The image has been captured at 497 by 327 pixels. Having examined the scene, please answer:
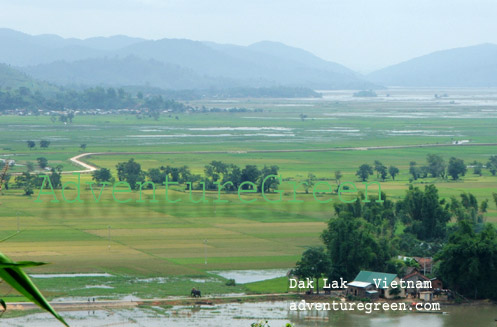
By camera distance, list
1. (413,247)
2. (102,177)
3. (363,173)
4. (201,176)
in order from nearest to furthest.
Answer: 1. (413,247)
2. (102,177)
3. (201,176)
4. (363,173)

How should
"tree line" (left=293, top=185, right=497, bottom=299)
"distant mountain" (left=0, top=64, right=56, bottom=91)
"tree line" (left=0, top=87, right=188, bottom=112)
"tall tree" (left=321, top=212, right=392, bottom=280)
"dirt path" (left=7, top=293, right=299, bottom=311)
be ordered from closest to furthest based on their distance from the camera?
"dirt path" (left=7, top=293, right=299, bottom=311) → "tree line" (left=293, top=185, right=497, bottom=299) → "tall tree" (left=321, top=212, right=392, bottom=280) → "tree line" (left=0, top=87, right=188, bottom=112) → "distant mountain" (left=0, top=64, right=56, bottom=91)

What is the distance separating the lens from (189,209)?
42500 millimetres

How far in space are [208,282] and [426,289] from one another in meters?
6.55

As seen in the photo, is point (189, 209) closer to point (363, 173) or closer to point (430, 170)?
point (363, 173)

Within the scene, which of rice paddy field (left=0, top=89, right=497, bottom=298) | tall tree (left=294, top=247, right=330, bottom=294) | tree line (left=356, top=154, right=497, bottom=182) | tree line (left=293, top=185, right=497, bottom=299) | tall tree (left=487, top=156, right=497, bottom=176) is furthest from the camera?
tall tree (left=487, top=156, right=497, bottom=176)

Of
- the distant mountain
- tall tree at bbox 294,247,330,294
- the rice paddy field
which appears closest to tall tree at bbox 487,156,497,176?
the rice paddy field

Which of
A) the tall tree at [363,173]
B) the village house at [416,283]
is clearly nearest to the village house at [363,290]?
the village house at [416,283]

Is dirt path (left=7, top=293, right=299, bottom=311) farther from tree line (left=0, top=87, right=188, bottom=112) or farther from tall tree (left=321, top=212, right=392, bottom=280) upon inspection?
tree line (left=0, top=87, right=188, bottom=112)

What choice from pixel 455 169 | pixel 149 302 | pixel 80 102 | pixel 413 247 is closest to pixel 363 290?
pixel 413 247

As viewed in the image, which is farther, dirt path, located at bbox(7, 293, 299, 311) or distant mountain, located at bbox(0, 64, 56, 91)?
distant mountain, located at bbox(0, 64, 56, 91)

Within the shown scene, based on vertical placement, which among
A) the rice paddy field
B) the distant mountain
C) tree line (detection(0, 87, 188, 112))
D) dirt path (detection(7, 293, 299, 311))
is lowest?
dirt path (detection(7, 293, 299, 311))

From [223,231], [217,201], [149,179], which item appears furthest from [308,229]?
[149,179]

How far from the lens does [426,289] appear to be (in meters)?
26.7

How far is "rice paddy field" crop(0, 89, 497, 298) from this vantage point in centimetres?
2914
